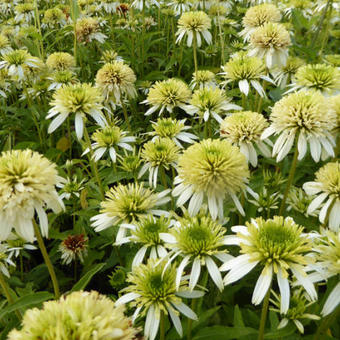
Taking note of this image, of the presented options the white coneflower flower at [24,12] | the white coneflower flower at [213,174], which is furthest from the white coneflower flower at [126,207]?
the white coneflower flower at [24,12]

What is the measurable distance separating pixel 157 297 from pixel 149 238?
10.3 inches

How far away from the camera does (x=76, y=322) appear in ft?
2.66

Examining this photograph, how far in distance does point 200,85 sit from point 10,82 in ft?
7.11

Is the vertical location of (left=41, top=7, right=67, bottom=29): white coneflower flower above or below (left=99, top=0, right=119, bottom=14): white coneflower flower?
below

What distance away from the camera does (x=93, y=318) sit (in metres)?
0.84

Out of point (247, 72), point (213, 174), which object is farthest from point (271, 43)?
point (213, 174)

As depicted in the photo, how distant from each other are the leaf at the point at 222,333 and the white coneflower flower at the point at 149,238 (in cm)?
35

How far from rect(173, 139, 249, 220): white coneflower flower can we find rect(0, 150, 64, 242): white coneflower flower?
535 millimetres

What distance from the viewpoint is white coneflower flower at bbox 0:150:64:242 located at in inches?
49.7

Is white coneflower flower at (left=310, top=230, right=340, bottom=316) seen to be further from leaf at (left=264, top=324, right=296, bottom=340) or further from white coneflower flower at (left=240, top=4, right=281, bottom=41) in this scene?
white coneflower flower at (left=240, top=4, right=281, bottom=41)

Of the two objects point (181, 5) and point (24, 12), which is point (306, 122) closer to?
point (181, 5)

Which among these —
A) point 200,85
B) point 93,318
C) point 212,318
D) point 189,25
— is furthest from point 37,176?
point 189,25

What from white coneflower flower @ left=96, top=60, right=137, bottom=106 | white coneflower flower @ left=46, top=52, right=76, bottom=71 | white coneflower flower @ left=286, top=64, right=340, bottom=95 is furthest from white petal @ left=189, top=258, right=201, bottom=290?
white coneflower flower @ left=46, top=52, right=76, bottom=71

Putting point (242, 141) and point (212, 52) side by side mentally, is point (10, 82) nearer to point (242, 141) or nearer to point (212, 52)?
point (212, 52)
